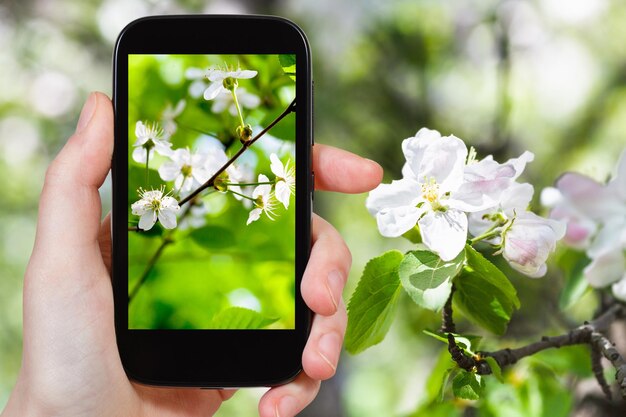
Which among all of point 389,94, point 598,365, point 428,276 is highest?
point 428,276

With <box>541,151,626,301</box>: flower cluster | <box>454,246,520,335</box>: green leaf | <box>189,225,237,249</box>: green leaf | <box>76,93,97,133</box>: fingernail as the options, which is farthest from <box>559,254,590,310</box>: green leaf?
<box>76,93,97,133</box>: fingernail

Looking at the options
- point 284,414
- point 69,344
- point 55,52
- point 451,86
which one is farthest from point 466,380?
point 55,52

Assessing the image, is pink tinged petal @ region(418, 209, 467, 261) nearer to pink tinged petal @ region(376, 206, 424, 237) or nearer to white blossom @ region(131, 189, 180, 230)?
pink tinged petal @ region(376, 206, 424, 237)

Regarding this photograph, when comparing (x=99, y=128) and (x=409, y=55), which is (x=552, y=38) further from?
(x=99, y=128)

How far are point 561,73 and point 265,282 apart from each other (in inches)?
31.2

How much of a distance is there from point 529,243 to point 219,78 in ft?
0.75

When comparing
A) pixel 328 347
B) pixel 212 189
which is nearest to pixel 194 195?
pixel 212 189

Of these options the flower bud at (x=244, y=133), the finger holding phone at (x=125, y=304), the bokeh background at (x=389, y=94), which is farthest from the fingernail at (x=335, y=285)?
the bokeh background at (x=389, y=94)

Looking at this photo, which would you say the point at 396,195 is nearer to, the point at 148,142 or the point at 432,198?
the point at 432,198

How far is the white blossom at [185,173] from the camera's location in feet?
1.53

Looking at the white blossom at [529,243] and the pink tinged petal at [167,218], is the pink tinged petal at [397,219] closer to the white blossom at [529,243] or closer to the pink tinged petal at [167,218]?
the white blossom at [529,243]

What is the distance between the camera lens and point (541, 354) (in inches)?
20.8

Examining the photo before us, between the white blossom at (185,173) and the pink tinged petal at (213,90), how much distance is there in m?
0.04

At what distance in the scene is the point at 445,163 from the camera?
15.0 inches
